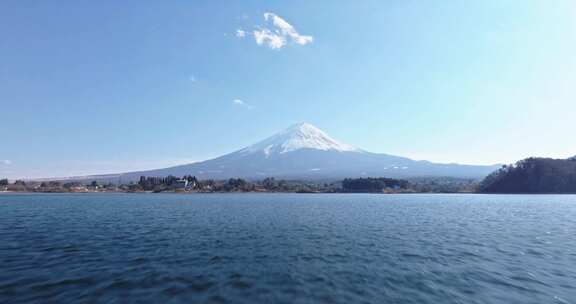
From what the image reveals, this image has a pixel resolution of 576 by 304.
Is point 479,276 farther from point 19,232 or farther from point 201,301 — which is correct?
point 19,232

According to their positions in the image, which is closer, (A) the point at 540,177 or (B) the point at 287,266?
(B) the point at 287,266

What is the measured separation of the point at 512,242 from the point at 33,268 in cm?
2904

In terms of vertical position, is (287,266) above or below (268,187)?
below

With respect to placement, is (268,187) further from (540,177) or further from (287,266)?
(287,266)

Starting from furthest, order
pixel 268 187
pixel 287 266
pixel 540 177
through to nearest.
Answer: pixel 268 187 < pixel 540 177 < pixel 287 266

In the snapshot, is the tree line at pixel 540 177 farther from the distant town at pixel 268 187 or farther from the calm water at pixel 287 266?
the calm water at pixel 287 266

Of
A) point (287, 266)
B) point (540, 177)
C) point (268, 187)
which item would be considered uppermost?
point (540, 177)

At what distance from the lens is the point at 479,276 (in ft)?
45.8

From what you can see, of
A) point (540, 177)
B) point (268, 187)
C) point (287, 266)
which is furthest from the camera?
point (268, 187)

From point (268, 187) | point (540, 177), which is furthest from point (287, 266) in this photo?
point (268, 187)

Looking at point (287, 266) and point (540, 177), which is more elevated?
point (540, 177)

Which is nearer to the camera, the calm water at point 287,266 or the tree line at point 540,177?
the calm water at point 287,266

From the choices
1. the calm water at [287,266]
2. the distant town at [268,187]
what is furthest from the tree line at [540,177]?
the calm water at [287,266]

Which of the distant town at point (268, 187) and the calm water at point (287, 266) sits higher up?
the distant town at point (268, 187)
